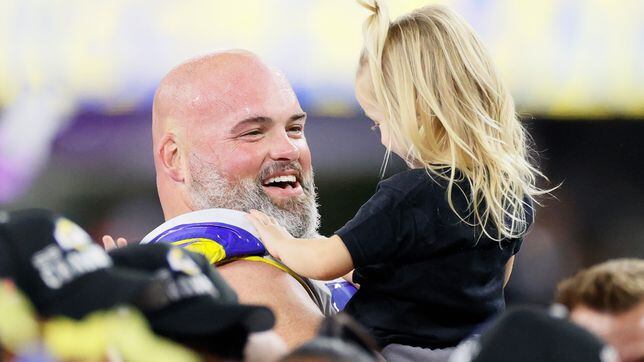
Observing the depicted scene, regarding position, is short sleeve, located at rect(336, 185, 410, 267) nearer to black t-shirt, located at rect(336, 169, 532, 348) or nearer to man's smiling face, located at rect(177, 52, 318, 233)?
black t-shirt, located at rect(336, 169, 532, 348)

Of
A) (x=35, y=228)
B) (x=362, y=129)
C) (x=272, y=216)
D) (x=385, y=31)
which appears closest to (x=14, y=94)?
(x=362, y=129)

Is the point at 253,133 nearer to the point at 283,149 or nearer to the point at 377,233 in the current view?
the point at 283,149

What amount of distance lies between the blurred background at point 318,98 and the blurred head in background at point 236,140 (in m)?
2.40

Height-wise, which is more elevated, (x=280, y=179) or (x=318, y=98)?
(x=280, y=179)

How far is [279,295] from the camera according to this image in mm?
1804

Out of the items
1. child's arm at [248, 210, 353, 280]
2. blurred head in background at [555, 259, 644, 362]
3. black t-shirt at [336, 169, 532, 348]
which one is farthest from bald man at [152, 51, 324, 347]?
blurred head in background at [555, 259, 644, 362]

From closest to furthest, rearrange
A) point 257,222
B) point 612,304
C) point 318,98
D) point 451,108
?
point 612,304 < point 451,108 < point 257,222 < point 318,98

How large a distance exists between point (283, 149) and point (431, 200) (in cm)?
54

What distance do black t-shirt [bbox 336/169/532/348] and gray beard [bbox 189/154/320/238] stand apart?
1.40 ft

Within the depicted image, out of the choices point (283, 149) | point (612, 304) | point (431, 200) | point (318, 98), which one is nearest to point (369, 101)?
point (431, 200)

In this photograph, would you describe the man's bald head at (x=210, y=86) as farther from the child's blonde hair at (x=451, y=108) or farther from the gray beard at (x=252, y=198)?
the child's blonde hair at (x=451, y=108)

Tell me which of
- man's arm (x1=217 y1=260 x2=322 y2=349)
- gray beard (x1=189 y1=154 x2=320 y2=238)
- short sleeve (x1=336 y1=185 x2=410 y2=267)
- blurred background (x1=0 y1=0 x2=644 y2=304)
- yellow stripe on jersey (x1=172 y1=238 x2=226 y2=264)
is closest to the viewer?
short sleeve (x1=336 y1=185 x2=410 y2=267)

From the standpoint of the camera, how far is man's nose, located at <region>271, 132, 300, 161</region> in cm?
212

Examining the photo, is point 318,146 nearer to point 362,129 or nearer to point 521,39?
point 362,129
